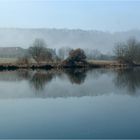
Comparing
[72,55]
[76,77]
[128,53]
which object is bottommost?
[76,77]

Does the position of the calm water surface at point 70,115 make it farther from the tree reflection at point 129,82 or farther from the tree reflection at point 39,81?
the tree reflection at point 39,81

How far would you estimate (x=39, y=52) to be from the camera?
39750 mm

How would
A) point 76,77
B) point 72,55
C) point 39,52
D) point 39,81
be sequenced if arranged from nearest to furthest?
point 39,81 < point 76,77 < point 72,55 < point 39,52

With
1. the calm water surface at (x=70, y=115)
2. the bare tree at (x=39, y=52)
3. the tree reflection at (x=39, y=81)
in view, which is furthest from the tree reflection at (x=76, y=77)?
the bare tree at (x=39, y=52)

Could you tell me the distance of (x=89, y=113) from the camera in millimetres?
9578

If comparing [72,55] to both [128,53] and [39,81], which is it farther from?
[39,81]

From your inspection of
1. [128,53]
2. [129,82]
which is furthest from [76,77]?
[128,53]

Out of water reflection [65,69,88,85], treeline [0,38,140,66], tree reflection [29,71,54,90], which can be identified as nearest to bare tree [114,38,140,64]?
treeline [0,38,140,66]

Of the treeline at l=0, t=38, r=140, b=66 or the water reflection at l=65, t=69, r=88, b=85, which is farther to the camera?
the treeline at l=0, t=38, r=140, b=66

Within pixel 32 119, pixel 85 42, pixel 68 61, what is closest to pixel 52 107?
Result: pixel 32 119

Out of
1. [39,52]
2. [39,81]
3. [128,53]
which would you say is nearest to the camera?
[39,81]

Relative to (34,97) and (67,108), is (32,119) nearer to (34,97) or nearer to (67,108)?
(67,108)

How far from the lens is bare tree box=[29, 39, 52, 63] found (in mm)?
38719

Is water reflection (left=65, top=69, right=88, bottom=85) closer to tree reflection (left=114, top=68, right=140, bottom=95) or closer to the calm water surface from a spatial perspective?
tree reflection (left=114, top=68, right=140, bottom=95)
